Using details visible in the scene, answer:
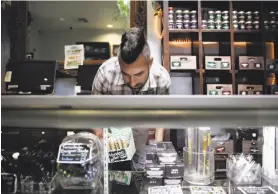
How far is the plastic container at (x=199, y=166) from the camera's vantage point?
3.09ft

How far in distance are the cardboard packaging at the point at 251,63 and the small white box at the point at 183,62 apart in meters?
0.52

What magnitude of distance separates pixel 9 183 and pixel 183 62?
2.81 meters

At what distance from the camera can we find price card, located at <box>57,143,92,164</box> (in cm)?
81

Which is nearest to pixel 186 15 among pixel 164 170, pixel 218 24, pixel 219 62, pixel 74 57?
pixel 218 24

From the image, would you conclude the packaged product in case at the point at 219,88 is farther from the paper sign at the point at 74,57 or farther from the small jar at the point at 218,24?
the paper sign at the point at 74,57

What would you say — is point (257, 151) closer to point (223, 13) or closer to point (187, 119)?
point (187, 119)

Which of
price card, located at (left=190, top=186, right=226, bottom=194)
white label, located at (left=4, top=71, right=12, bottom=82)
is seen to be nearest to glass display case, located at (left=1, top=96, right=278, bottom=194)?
price card, located at (left=190, top=186, right=226, bottom=194)

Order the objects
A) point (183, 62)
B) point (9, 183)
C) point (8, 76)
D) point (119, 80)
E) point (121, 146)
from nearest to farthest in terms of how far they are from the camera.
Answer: point (9, 183)
point (121, 146)
point (119, 80)
point (8, 76)
point (183, 62)

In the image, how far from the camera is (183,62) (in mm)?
3416

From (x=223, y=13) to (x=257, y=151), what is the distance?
2.71 meters

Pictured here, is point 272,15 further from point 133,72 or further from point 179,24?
point 133,72

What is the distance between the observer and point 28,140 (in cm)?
90

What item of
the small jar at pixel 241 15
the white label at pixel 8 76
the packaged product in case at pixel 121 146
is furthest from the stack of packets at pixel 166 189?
the small jar at pixel 241 15

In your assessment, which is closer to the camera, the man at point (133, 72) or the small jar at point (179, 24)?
the man at point (133, 72)
